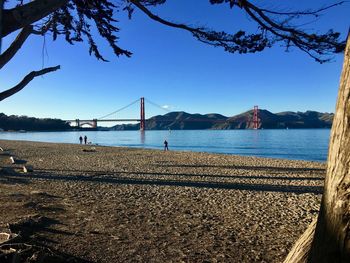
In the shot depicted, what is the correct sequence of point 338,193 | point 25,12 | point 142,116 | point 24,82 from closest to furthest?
point 338,193, point 25,12, point 24,82, point 142,116

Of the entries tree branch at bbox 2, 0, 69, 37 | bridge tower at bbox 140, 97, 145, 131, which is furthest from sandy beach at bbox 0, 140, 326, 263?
bridge tower at bbox 140, 97, 145, 131

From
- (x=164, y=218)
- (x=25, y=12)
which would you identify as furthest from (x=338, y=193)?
(x=164, y=218)

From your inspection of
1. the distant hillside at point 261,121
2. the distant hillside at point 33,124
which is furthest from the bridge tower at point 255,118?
the distant hillside at point 33,124

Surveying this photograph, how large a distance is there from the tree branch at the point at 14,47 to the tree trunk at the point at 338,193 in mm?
2284

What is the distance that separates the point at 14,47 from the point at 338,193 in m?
2.43

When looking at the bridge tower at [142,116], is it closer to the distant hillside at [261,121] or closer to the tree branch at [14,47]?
the distant hillside at [261,121]

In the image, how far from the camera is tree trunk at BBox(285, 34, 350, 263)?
57.2 inches

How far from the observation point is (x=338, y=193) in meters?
1.48

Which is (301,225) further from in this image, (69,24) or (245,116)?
(245,116)

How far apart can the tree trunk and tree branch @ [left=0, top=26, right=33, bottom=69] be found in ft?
7.49

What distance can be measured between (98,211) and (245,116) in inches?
4061

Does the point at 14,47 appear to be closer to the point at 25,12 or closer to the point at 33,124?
the point at 25,12

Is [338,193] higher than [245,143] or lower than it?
higher

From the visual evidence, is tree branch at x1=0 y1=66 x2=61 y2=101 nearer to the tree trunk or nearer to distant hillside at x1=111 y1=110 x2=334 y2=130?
the tree trunk
